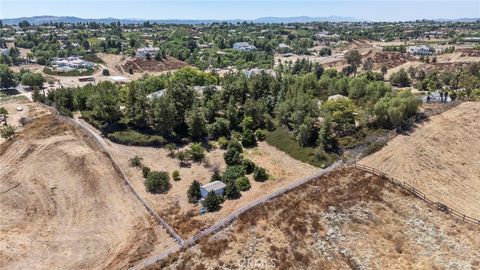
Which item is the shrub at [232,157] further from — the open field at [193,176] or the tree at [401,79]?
the tree at [401,79]

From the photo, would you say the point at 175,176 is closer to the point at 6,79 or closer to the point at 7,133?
the point at 7,133

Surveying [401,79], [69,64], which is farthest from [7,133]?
[401,79]

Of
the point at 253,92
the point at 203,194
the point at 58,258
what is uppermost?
the point at 253,92

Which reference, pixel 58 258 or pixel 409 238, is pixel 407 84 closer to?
pixel 409 238

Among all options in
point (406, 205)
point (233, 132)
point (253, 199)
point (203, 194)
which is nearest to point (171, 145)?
point (233, 132)

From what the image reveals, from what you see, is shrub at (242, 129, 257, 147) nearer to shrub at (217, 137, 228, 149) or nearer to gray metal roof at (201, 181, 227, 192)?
shrub at (217, 137, 228, 149)
